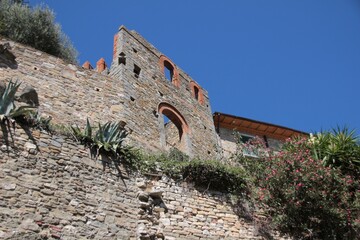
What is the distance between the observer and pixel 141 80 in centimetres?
1698

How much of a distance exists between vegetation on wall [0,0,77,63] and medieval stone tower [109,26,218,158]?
7.87ft

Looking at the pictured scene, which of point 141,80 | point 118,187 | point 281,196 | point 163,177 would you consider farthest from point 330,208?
point 141,80

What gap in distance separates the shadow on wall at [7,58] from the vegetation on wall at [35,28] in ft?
10.3

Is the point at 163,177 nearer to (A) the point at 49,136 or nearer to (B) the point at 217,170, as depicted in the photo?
(B) the point at 217,170

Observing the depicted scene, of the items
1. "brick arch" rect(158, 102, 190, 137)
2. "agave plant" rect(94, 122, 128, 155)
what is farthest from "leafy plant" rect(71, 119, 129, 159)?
"brick arch" rect(158, 102, 190, 137)

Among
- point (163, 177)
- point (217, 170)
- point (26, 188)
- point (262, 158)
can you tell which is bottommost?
point (26, 188)

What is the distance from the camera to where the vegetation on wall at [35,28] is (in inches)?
672

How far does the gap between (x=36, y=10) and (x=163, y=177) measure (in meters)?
10.8

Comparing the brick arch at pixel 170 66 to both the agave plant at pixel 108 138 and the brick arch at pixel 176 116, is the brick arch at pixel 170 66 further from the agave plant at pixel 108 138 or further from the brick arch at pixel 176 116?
the agave plant at pixel 108 138

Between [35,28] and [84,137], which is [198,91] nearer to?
[35,28]

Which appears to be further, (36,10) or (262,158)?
(36,10)

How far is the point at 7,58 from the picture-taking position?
44.6 feet

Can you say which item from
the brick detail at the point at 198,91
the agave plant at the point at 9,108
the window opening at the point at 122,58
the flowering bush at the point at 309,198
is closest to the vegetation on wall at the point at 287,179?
the flowering bush at the point at 309,198

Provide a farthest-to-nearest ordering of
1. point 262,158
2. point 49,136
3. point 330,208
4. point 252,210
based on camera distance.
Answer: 1. point 262,158
2. point 252,210
3. point 330,208
4. point 49,136
